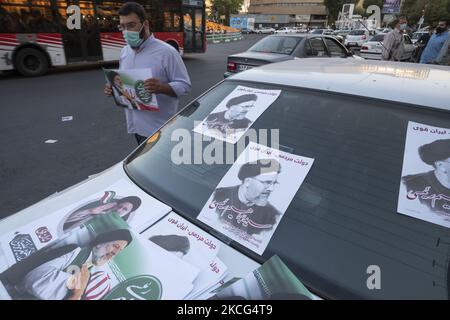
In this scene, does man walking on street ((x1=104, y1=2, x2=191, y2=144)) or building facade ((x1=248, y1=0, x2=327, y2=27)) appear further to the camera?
building facade ((x1=248, y1=0, x2=327, y2=27))

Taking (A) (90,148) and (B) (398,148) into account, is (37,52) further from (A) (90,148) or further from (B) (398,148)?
(B) (398,148)

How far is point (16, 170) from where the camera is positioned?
3.90m

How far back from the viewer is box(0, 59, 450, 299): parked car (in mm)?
995

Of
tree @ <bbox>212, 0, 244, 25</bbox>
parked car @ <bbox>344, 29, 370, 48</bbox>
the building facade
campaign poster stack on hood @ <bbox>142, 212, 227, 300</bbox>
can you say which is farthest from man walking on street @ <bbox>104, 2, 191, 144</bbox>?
the building facade

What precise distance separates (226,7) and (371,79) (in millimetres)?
68148

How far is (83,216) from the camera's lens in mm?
1311

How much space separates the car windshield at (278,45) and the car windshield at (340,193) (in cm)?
634

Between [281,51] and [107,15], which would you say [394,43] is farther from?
[107,15]

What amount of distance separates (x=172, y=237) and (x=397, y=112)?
44.3 inches

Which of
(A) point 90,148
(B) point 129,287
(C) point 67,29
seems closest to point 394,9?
(C) point 67,29

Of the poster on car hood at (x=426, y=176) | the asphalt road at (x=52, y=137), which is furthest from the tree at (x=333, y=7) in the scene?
the poster on car hood at (x=426, y=176)

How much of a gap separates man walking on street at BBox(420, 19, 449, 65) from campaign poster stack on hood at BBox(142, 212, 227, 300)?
8.60m

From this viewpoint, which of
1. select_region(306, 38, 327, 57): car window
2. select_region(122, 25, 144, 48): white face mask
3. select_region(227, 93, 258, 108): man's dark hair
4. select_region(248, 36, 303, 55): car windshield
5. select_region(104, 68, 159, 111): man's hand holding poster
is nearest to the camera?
select_region(227, 93, 258, 108): man's dark hair

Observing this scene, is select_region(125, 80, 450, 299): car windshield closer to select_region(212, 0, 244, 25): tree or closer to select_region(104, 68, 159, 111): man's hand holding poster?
select_region(104, 68, 159, 111): man's hand holding poster
